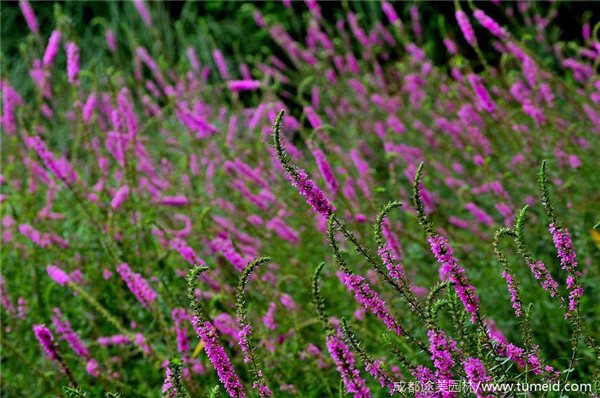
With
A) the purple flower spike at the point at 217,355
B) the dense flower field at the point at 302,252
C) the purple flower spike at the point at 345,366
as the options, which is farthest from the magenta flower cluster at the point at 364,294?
the purple flower spike at the point at 217,355

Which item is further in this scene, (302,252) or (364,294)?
(302,252)

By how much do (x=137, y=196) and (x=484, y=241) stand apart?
214 cm

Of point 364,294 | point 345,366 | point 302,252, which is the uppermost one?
point 302,252

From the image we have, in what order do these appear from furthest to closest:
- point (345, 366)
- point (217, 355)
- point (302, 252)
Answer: point (302, 252) < point (217, 355) < point (345, 366)

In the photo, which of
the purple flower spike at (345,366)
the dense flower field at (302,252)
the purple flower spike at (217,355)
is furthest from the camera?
the dense flower field at (302,252)

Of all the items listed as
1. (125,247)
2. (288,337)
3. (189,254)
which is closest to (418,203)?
(189,254)

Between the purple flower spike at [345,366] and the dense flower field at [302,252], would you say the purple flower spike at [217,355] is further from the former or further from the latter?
the purple flower spike at [345,366]

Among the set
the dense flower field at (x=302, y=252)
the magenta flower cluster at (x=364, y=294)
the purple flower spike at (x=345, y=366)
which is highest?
the dense flower field at (x=302, y=252)

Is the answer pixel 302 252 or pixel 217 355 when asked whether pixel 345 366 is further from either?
pixel 302 252

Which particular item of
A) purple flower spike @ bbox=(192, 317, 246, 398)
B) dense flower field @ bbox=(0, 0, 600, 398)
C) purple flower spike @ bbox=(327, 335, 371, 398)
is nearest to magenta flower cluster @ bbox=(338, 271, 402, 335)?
dense flower field @ bbox=(0, 0, 600, 398)

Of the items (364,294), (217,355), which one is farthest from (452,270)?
(217,355)

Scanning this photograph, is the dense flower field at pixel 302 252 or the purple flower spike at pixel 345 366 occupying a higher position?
the dense flower field at pixel 302 252

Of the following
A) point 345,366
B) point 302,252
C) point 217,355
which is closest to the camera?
point 345,366

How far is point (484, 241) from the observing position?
409 centimetres
